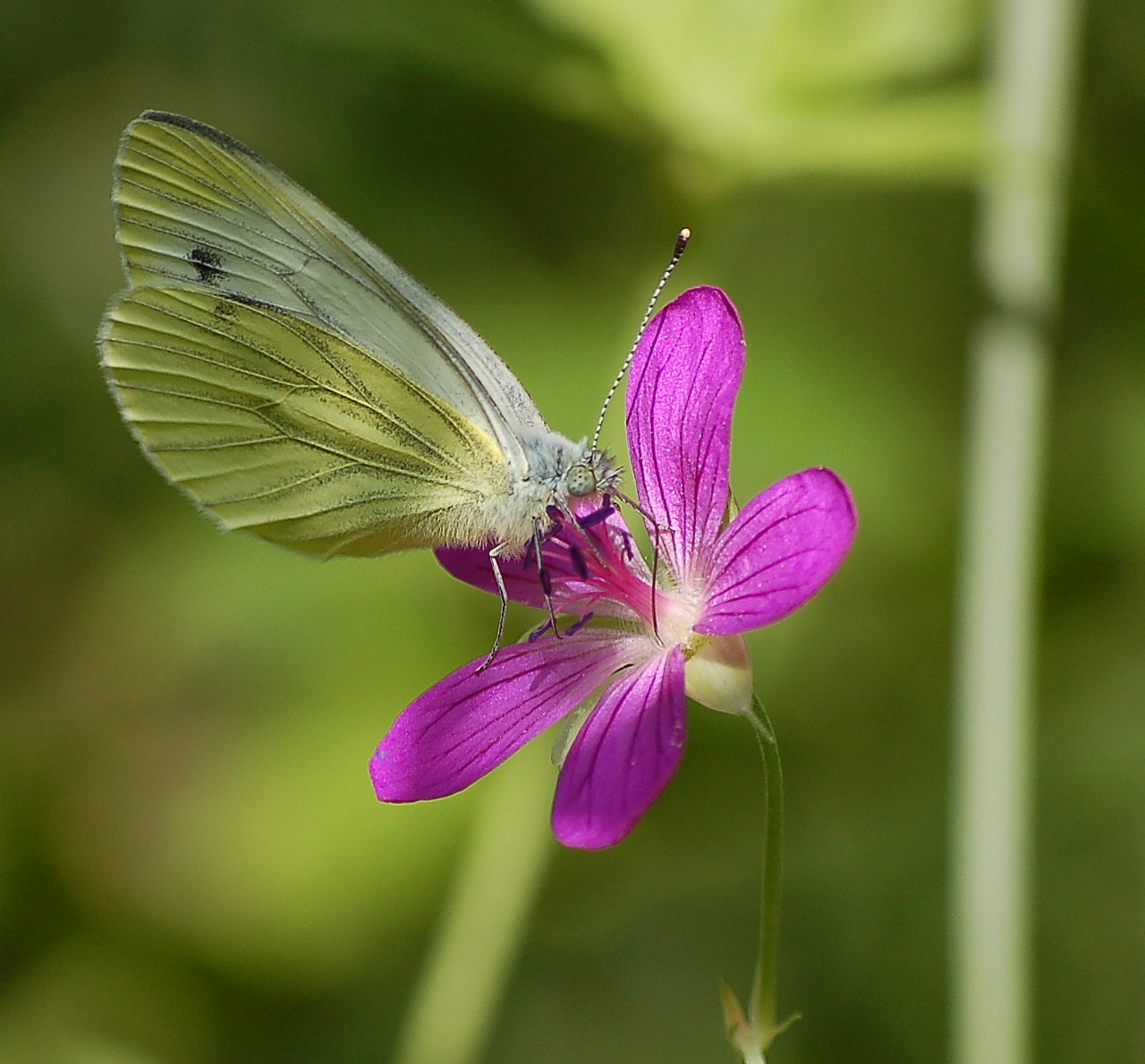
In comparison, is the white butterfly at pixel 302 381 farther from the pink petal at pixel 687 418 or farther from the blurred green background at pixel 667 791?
the blurred green background at pixel 667 791

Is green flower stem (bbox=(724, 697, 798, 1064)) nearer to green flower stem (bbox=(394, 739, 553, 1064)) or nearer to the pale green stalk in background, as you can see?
the pale green stalk in background

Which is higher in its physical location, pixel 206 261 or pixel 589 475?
pixel 206 261

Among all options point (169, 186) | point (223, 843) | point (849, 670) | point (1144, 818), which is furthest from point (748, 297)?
point (169, 186)

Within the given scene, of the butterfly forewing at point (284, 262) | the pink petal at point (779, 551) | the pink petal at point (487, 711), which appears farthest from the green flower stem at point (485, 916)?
the pink petal at point (779, 551)

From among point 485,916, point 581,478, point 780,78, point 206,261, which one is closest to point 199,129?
point 206,261

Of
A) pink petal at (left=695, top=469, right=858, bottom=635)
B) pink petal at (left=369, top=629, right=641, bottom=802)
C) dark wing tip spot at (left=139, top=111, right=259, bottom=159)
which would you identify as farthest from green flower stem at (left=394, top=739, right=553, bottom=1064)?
dark wing tip spot at (left=139, top=111, right=259, bottom=159)

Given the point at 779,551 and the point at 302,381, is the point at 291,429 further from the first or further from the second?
the point at 779,551

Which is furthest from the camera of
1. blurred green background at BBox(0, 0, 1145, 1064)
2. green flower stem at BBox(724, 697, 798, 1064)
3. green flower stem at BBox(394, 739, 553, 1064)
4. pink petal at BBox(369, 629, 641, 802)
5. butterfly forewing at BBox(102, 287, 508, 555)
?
blurred green background at BBox(0, 0, 1145, 1064)

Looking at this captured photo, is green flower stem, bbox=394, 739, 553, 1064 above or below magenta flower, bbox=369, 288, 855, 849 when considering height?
below
